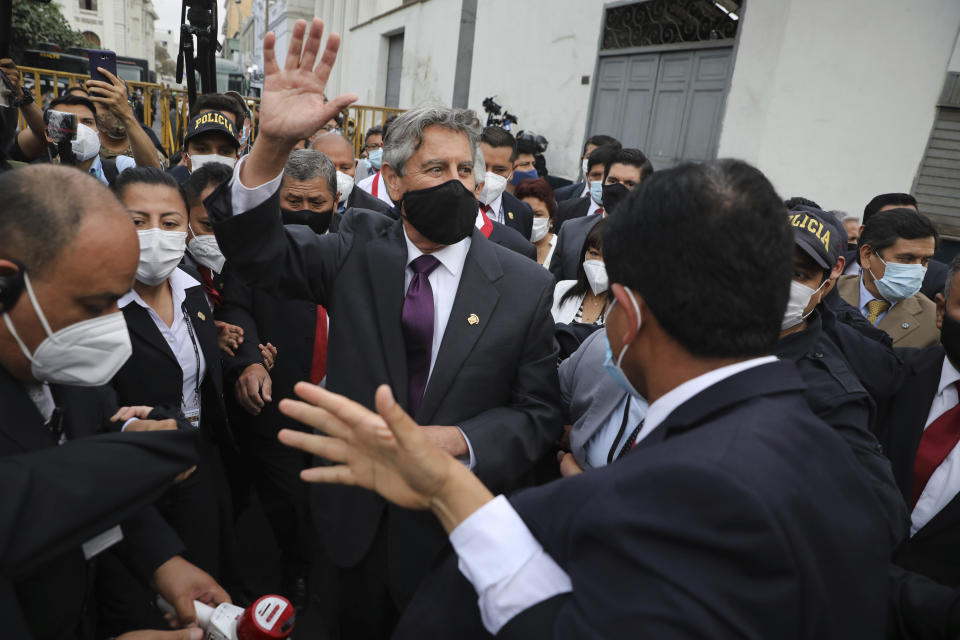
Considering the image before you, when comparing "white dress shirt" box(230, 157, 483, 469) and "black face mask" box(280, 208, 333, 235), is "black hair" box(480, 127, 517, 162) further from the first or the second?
"white dress shirt" box(230, 157, 483, 469)

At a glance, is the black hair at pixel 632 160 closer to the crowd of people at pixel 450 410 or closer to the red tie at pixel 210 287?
the crowd of people at pixel 450 410

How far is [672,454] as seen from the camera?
1059 millimetres

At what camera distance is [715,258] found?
112 centimetres

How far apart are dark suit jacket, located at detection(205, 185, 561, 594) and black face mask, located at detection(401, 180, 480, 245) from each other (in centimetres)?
10

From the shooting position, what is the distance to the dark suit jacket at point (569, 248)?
405 centimetres

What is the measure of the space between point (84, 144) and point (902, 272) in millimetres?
5179

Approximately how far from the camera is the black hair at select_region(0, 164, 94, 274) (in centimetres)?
131

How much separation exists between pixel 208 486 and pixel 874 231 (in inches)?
155

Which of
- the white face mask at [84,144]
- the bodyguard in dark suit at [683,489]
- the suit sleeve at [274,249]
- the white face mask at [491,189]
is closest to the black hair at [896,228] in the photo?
the white face mask at [491,189]

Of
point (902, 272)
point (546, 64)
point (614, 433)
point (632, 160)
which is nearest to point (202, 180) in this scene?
point (614, 433)

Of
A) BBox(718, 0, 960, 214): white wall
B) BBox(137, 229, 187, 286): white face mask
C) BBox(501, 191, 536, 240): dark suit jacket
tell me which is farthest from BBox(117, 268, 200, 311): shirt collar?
BBox(718, 0, 960, 214): white wall

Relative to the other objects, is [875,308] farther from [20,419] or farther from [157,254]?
[20,419]

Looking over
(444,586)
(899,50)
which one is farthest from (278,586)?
(899,50)

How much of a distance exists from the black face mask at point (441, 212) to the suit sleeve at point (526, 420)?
380 millimetres
